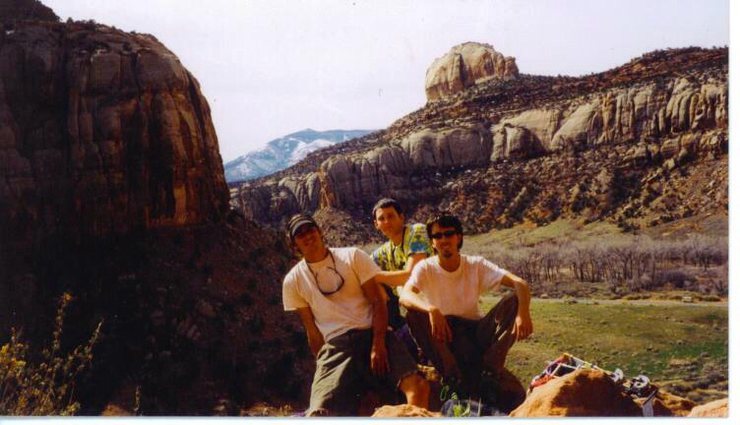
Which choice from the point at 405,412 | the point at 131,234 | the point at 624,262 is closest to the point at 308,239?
the point at 405,412

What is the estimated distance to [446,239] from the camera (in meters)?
5.06

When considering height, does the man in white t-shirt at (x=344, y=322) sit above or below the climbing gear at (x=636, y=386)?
above

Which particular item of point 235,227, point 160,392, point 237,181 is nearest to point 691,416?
point 160,392

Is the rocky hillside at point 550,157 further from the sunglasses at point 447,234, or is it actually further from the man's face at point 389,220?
the sunglasses at point 447,234

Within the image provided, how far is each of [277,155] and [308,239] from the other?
115 feet

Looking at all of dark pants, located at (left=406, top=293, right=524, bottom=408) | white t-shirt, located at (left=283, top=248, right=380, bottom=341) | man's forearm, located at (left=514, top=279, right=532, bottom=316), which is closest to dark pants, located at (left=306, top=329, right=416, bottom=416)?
white t-shirt, located at (left=283, top=248, right=380, bottom=341)

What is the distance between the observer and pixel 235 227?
21.5 metres

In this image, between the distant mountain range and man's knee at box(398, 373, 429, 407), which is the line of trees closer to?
the distant mountain range

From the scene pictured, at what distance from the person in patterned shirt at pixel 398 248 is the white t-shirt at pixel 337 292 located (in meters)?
0.50

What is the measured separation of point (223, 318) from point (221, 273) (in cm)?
175

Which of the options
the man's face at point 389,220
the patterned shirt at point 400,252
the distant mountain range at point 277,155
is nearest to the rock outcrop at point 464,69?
the distant mountain range at point 277,155

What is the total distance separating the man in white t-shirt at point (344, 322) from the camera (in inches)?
199

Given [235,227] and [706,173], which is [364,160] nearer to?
[706,173]

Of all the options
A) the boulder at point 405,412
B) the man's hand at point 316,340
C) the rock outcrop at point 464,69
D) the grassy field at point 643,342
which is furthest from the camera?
the rock outcrop at point 464,69
